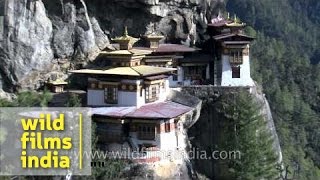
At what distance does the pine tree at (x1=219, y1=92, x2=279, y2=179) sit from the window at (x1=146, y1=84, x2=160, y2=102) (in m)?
4.88

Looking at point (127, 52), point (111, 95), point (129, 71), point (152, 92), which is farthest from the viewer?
point (127, 52)

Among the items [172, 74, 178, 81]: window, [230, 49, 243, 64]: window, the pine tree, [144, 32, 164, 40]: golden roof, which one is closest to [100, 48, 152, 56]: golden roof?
[144, 32, 164, 40]: golden roof

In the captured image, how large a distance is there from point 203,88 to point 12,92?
38.6 feet

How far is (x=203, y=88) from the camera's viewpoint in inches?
1529

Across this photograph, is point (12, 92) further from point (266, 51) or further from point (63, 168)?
point (266, 51)

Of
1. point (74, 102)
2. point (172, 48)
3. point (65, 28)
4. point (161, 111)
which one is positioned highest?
point (65, 28)

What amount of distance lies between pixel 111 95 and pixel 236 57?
1073 cm

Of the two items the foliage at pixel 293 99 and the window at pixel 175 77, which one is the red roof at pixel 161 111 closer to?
the window at pixel 175 77

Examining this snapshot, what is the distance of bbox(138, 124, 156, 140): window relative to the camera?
107 ft

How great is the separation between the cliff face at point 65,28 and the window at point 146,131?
759 cm

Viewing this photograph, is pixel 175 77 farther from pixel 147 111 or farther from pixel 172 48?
pixel 147 111

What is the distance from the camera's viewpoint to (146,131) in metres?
32.9

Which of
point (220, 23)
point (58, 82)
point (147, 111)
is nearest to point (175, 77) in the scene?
point (220, 23)

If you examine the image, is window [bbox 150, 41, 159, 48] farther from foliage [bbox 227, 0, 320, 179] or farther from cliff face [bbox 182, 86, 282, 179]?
foliage [bbox 227, 0, 320, 179]
